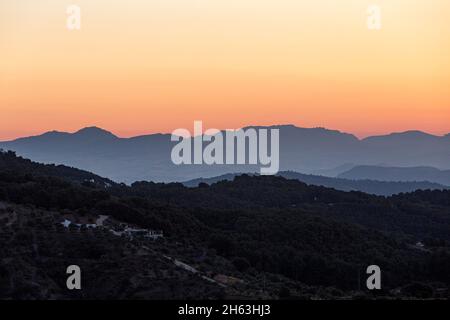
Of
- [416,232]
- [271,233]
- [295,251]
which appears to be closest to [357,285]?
[295,251]

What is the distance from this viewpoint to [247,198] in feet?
298

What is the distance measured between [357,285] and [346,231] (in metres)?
12.9

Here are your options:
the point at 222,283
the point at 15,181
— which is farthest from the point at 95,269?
the point at 15,181

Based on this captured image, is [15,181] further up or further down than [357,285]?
further up

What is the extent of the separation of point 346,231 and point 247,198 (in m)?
32.5

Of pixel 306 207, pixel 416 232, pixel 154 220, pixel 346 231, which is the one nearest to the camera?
pixel 154 220

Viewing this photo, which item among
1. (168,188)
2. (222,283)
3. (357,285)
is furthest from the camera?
(168,188)

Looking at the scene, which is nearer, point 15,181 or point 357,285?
point 357,285
